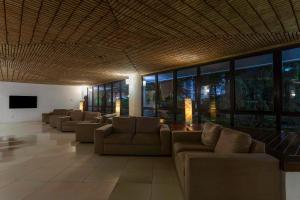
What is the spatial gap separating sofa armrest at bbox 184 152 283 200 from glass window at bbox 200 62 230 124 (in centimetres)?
355

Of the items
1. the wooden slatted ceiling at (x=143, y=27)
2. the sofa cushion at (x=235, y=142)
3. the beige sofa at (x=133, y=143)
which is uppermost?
the wooden slatted ceiling at (x=143, y=27)

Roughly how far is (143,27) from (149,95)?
554cm

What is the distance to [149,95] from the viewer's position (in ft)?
28.6

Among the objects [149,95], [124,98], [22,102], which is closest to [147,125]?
[149,95]

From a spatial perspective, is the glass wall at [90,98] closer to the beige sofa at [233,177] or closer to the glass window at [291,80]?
the glass window at [291,80]

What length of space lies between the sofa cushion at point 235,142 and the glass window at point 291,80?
228 centimetres

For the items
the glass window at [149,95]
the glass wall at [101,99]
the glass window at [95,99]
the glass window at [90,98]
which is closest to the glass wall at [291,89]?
the glass window at [149,95]

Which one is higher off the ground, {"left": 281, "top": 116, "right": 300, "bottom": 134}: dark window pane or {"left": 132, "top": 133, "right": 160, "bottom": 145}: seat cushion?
{"left": 281, "top": 116, "right": 300, "bottom": 134}: dark window pane

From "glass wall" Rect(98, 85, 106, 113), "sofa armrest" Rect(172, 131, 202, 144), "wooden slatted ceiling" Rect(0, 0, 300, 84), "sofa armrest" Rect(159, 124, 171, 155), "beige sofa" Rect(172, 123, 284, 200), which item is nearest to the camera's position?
"beige sofa" Rect(172, 123, 284, 200)

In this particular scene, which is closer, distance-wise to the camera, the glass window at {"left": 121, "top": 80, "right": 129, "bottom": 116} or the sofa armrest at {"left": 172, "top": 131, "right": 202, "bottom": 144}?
the sofa armrest at {"left": 172, "top": 131, "right": 202, "bottom": 144}

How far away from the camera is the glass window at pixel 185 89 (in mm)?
6504

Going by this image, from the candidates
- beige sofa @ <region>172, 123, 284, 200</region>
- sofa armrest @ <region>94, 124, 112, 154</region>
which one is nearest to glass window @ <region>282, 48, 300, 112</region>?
beige sofa @ <region>172, 123, 284, 200</region>

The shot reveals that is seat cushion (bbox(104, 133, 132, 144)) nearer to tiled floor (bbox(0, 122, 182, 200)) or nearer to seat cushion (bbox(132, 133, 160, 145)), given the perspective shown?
seat cushion (bbox(132, 133, 160, 145))

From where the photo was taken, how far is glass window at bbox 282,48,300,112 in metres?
4.25
